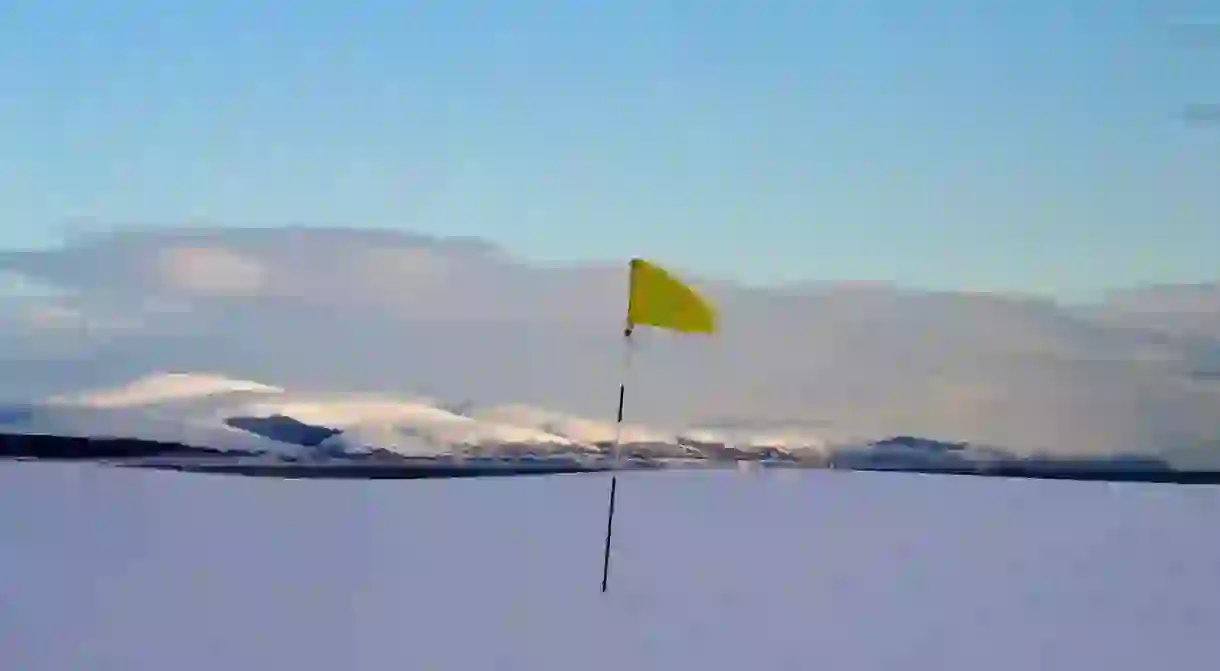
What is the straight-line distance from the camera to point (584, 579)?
7.39 m

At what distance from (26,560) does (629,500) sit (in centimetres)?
524

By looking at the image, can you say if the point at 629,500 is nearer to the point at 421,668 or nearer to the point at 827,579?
the point at 827,579

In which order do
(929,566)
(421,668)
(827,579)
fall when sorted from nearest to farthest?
(421,668) → (827,579) → (929,566)

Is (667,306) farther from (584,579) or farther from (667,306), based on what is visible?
(584,579)

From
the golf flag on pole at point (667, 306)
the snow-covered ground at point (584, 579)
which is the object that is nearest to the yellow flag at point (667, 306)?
the golf flag on pole at point (667, 306)

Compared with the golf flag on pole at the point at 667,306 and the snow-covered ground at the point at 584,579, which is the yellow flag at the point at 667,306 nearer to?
the golf flag on pole at the point at 667,306

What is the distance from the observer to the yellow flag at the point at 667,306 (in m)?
6.40

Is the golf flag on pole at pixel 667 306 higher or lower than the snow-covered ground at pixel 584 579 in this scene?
higher

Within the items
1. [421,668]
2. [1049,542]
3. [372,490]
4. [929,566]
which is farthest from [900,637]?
[372,490]

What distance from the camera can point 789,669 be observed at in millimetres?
5688

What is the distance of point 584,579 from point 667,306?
1999 millimetres

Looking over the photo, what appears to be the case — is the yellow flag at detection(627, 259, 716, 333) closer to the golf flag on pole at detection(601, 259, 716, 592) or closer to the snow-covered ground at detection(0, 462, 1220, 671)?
the golf flag on pole at detection(601, 259, 716, 592)

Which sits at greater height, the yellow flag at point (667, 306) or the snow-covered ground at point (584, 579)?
the yellow flag at point (667, 306)

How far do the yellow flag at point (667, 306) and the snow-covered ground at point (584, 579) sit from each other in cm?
164
